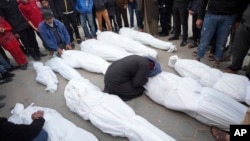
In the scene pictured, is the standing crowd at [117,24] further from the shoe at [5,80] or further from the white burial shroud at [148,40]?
the white burial shroud at [148,40]

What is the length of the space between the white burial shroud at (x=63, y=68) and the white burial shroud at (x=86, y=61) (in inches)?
4.8

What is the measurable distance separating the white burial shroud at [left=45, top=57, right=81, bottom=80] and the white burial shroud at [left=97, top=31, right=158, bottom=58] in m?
1.07

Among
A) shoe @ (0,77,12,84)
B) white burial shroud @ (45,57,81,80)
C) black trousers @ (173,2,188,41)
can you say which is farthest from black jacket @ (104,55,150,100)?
shoe @ (0,77,12,84)

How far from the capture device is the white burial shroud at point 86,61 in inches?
126

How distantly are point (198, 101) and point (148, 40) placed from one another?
220 cm

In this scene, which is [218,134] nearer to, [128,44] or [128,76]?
A: [128,76]

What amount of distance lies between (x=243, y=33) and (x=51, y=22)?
3.16m

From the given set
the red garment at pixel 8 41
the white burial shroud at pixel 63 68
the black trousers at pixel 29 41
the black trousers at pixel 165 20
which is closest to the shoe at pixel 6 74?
the red garment at pixel 8 41

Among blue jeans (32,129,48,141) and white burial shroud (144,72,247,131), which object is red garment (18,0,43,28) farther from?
white burial shroud (144,72,247,131)

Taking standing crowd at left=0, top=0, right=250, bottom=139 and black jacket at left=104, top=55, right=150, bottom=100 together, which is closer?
black jacket at left=104, top=55, right=150, bottom=100

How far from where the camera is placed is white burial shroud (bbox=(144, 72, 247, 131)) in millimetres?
1826

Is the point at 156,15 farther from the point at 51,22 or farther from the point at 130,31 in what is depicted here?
the point at 51,22

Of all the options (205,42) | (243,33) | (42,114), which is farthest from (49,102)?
(243,33)

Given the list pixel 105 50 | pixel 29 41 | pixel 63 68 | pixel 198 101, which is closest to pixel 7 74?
pixel 29 41
